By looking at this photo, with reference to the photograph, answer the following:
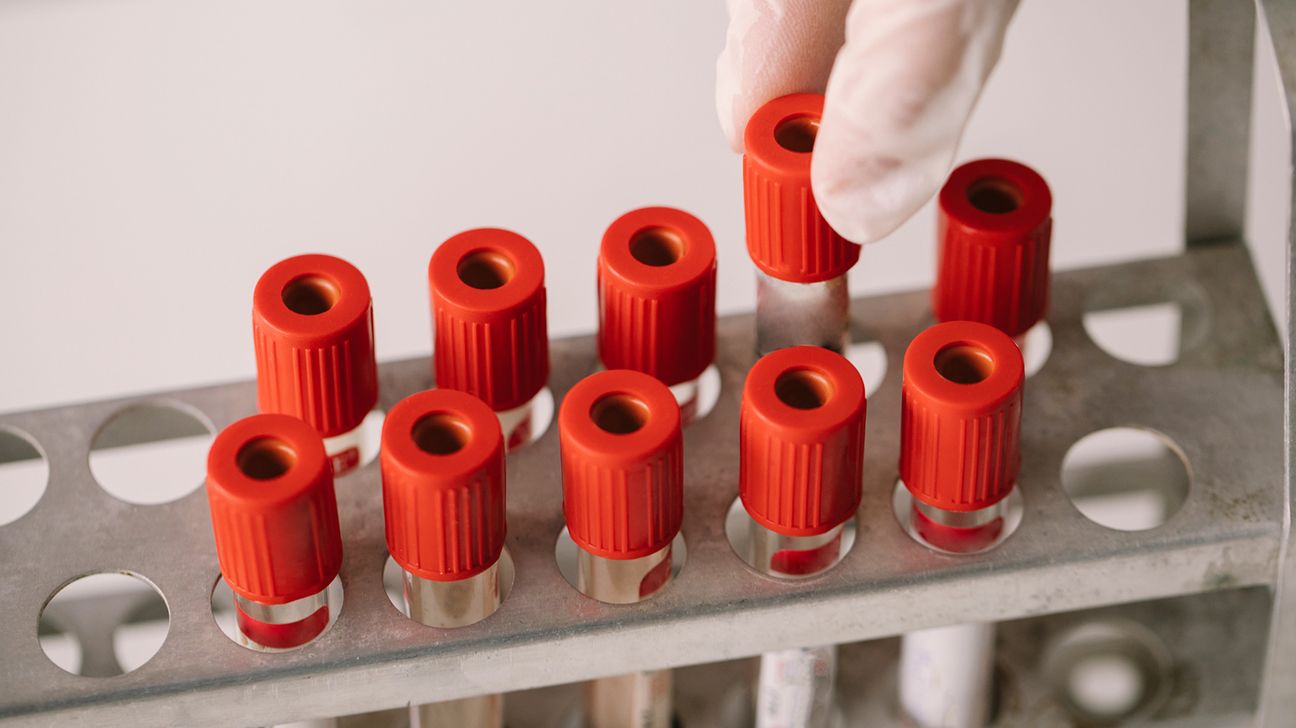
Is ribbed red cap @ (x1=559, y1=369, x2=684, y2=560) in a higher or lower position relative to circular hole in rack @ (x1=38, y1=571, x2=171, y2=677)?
higher

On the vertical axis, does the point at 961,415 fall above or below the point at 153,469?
above

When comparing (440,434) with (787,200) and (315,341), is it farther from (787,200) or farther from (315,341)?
(787,200)

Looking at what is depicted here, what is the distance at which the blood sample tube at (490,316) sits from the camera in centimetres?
94

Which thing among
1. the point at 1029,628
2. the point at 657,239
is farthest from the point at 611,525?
the point at 1029,628

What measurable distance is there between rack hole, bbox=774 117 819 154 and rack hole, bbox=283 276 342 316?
0.75 ft

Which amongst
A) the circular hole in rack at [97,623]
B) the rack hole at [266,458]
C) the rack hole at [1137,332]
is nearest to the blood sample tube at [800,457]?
the rack hole at [266,458]

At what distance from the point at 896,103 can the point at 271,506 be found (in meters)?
0.33

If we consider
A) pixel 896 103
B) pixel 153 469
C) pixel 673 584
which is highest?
pixel 896 103

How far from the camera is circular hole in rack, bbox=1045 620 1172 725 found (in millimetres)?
1177

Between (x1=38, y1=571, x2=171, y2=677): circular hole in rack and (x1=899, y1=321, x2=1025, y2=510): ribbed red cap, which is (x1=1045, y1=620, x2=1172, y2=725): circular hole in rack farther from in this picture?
(x1=38, y1=571, x2=171, y2=677): circular hole in rack

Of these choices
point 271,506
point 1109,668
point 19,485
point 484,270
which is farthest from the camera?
point 19,485

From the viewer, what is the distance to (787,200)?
918 millimetres

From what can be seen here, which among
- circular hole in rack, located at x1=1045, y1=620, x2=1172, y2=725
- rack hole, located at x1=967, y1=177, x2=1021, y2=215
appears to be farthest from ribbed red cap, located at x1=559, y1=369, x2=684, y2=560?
circular hole in rack, located at x1=1045, y1=620, x2=1172, y2=725

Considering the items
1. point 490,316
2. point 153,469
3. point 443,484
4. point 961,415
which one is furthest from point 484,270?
point 153,469
